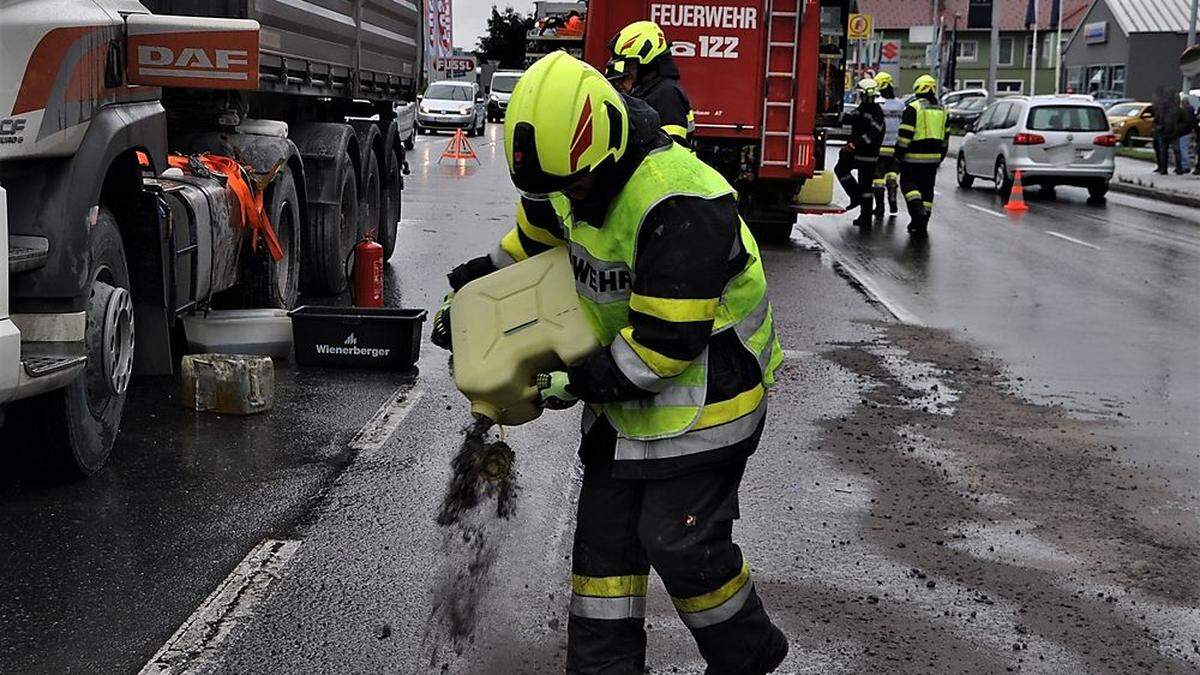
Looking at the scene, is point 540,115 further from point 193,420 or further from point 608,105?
point 193,420

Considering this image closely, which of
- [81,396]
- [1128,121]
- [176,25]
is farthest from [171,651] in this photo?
[1128,121]

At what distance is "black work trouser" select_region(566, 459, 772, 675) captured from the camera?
12.8ft

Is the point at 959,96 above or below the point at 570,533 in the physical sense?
above

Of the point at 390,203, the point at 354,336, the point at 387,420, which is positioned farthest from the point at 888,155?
the point at 387,420

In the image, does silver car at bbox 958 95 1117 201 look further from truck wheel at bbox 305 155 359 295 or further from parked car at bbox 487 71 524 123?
parked car at bbox 487 71 524 123

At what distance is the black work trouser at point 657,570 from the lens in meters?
3.90

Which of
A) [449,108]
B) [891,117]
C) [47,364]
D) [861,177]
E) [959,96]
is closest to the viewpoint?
[47,364]

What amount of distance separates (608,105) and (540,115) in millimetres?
174

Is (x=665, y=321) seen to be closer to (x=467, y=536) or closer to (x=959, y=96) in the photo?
(x=467, y=536)

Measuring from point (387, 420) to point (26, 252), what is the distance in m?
2.55

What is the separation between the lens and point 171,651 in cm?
482

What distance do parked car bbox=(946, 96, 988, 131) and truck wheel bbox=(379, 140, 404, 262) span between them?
130 ft

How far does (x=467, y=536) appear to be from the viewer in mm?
5875

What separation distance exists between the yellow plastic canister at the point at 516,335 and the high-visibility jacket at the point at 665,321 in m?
0.06
